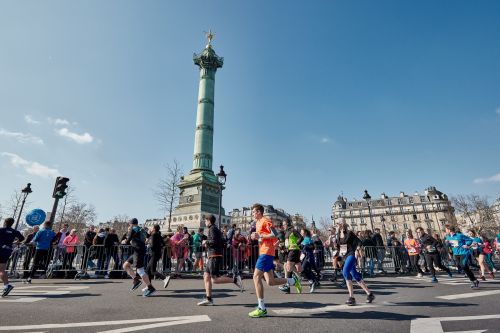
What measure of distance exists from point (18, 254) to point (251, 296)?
10.7m

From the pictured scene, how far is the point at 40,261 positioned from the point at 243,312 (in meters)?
9.02

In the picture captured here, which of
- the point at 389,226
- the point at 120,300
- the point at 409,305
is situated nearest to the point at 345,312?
the point at 409,305

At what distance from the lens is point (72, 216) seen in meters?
42.4

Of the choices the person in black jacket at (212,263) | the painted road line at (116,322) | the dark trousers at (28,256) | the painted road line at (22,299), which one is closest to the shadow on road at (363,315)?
the painted road line at (116,322)

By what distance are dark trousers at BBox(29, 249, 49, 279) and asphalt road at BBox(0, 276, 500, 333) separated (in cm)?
247

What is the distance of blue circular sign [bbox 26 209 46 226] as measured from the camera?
43.9 feet

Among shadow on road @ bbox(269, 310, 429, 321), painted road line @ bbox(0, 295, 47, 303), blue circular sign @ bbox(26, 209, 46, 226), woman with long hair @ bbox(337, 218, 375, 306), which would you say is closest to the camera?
shadow on road @ bbox(269, 310, 429, 321)

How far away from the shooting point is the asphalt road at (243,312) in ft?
12.8

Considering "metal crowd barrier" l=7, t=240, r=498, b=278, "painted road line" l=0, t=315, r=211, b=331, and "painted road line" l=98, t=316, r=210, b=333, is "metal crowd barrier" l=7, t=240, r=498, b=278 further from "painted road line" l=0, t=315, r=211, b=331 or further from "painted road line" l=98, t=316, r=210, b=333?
"painted road line" l=98, t=316, r=210, b=333

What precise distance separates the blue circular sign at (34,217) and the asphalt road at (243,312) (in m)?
7.87

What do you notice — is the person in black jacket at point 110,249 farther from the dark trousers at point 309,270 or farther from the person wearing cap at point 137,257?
the dark trousers at point 309,270

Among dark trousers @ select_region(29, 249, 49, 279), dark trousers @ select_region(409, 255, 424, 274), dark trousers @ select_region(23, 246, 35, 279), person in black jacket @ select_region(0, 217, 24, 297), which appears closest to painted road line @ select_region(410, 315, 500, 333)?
dark trousers @ select_region(409, 255, 424, 274)

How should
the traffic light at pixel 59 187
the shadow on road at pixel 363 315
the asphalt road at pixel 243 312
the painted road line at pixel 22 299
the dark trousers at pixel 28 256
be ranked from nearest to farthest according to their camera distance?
the asphalt road at pixel 243 312 → the shadow on road at pixel 363 315 → the painted road line at pixel 22 299 → the dark trousers at pixel 28 256 → the traffic light at pixel 59 187

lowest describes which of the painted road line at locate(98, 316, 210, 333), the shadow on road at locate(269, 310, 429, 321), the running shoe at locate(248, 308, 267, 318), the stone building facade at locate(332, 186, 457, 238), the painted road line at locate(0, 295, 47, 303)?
the shadow on road at locate(269, 310, 429, 321)
